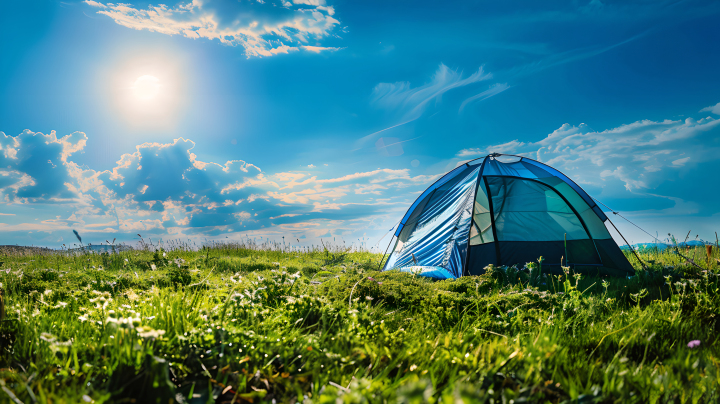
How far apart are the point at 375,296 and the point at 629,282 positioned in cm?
529

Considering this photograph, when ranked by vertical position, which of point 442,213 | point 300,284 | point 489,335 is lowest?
point 489,335

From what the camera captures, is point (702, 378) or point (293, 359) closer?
point (702, 378)

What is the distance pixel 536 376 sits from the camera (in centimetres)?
211

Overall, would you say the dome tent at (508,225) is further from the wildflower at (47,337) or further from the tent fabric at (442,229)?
the wildflower at (47,337)

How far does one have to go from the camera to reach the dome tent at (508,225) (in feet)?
25.4

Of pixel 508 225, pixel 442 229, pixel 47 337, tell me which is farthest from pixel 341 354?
pixel 508 225

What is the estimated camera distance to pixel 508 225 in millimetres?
8117

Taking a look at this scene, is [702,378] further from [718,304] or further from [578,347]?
[718,304]

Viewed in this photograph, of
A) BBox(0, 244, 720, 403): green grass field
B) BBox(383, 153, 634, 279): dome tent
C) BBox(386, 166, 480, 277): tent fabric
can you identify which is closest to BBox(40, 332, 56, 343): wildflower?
BBox(0, 244, 720, 403): green grass field

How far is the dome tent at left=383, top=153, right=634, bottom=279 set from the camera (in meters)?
7.75

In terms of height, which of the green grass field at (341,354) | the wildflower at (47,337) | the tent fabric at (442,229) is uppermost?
the tent fabric at (442,229)

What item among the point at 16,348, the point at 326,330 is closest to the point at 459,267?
the point at 326,330

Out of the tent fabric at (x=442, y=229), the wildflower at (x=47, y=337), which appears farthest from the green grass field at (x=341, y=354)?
the tent fabric at (x=442, y=229)

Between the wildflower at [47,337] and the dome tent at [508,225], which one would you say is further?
the dome tent at [508,225]
